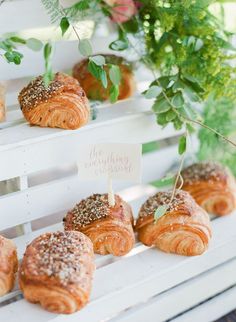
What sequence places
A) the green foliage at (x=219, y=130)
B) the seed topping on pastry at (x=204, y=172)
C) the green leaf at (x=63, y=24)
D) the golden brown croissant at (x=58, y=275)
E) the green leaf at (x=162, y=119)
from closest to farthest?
the golden brown croissant at (x=58, y=275) → the green leaf at (x=63, y=24) → the green leaf at (x=162, y=119) → the seed topping on pastry at (x=204, y=172) → the green foliage at (x=219, y=130)

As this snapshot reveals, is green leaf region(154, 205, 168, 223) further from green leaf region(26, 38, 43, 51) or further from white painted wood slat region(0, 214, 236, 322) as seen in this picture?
green leaf region(26, 38, 43, 51)

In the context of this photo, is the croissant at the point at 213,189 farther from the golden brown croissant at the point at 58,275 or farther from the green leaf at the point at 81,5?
the green leaf at the point at 81,5

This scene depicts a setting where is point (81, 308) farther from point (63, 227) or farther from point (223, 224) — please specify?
point (223, 224)

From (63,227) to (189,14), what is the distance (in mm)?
745

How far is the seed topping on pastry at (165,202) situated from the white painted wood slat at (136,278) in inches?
4.6

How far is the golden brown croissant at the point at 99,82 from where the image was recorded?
1714 mm

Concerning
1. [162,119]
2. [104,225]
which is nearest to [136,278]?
[104,225]

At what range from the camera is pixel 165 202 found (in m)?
1.56

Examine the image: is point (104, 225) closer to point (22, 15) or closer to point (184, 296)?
point (184, 296)

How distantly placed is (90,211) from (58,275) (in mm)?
284

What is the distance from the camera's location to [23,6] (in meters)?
1.63

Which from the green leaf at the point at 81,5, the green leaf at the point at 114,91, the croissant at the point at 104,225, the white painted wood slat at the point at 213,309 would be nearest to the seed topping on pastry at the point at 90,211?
the croissant at the point at 104,225

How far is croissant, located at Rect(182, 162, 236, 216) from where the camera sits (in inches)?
68.6

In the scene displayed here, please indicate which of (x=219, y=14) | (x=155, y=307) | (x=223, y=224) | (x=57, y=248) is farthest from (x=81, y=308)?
(x=219, y=14)
